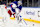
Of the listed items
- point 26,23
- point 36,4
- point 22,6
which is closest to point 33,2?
point 36,4

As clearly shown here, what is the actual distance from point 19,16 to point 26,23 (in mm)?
316

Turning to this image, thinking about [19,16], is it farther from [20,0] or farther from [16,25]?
[20,0]

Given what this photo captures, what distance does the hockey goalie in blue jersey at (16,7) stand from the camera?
8.74ft

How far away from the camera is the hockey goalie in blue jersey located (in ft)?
8.74

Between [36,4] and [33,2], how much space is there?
3.2 inches

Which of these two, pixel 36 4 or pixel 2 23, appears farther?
pixel 2 23

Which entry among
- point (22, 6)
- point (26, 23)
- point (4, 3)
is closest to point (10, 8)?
point (4, 3)

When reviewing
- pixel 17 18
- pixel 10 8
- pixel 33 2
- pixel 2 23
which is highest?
pixel 33 2

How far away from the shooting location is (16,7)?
8.98 ft

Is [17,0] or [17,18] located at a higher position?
[17,0]

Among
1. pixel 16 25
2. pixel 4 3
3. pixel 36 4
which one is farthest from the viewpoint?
Answer: pixel 4 3

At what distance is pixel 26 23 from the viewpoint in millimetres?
2479

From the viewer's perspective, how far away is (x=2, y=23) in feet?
9.89

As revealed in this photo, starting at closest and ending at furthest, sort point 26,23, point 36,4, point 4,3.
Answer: point 36,4, point 26,23, point 4,3
